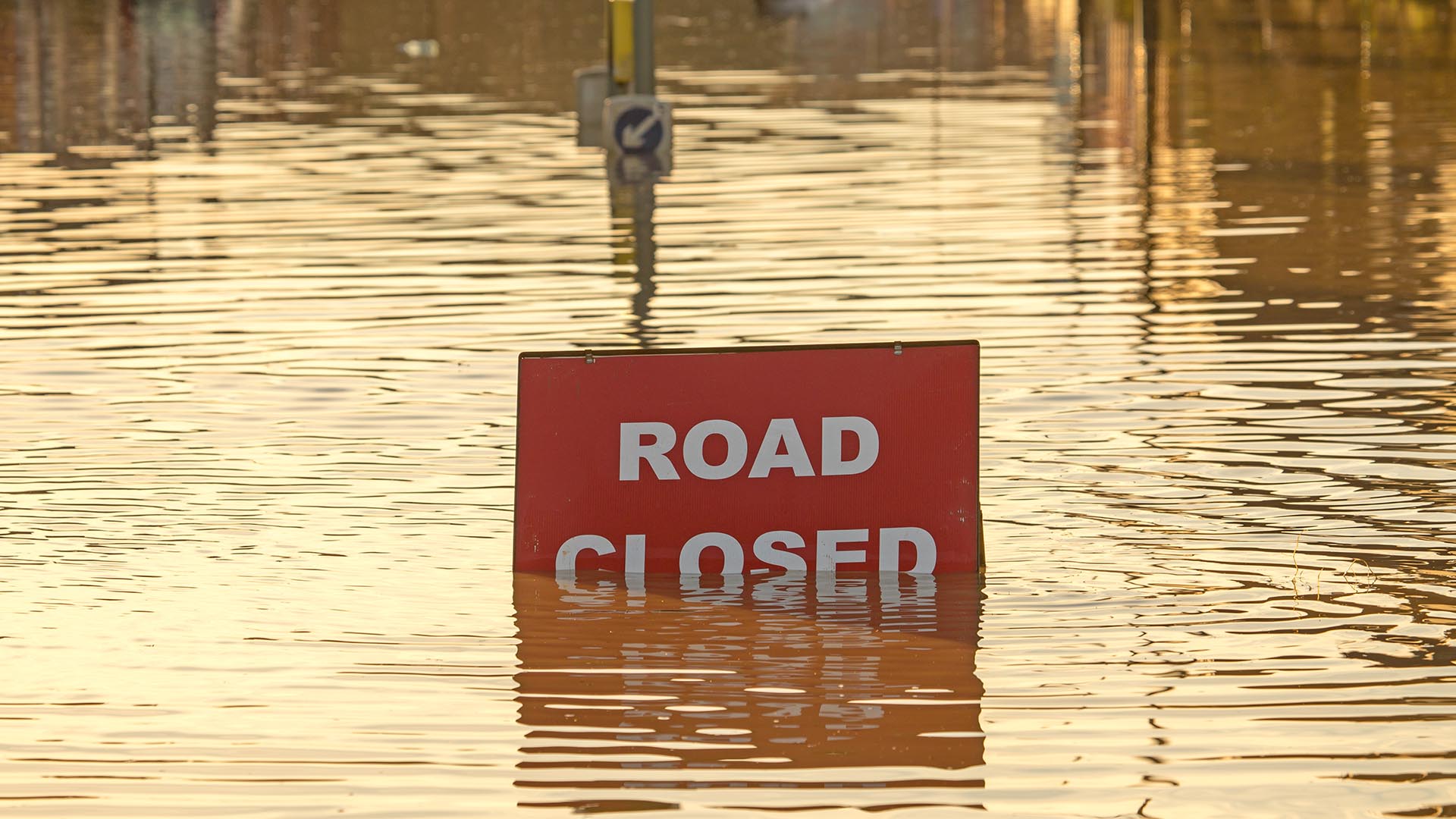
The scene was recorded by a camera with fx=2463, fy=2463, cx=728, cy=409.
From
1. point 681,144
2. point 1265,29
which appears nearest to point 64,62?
point 681,144

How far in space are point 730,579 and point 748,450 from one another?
42 cm

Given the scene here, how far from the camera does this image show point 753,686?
20.9 feet

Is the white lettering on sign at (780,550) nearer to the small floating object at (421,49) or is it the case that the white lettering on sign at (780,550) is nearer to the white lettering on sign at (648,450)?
the white lettering on sign at (648,450)

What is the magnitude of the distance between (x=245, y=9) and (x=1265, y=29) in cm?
1972

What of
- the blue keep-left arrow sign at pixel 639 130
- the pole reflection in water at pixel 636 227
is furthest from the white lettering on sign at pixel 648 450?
the blue keep-left arrow sign at pixel 639 130

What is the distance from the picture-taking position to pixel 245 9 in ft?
151

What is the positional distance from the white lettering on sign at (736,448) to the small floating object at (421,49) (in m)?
26.2

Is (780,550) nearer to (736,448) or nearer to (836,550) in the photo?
(836,550)

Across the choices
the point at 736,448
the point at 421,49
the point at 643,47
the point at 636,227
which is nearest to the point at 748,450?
the point at 736,448

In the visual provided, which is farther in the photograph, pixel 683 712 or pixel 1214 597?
pixel 1214 597

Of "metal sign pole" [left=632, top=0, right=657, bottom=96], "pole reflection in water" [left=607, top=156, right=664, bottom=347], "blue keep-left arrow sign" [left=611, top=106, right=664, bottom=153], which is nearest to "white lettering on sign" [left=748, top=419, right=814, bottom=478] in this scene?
"pole reflection in water" [left=607, top=156, right=664, bottom=347]

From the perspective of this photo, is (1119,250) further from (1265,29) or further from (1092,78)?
(1265,29)

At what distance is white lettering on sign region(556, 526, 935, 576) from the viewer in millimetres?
7316

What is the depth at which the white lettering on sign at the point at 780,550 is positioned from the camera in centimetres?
732
